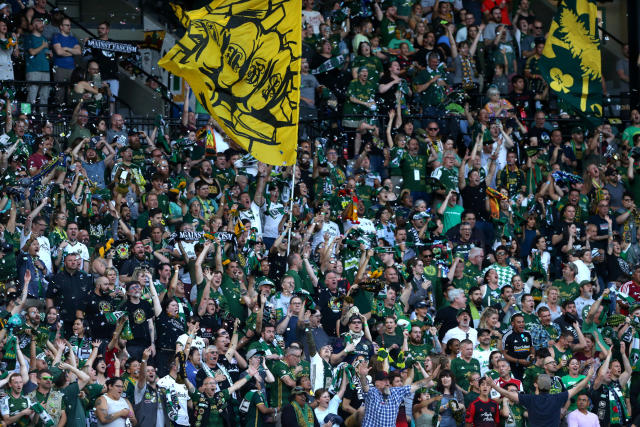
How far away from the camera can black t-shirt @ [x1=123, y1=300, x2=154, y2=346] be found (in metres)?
18.5

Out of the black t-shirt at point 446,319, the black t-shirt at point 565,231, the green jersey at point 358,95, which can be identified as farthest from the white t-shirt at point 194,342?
the black t-shirt at point 565,231

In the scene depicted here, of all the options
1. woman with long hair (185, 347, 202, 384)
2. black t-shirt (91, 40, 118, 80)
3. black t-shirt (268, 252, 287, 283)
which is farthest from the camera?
black t-shirt (91, 40, 118, 80)

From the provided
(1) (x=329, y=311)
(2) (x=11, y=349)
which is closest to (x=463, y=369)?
(1) (x=329, y=311)

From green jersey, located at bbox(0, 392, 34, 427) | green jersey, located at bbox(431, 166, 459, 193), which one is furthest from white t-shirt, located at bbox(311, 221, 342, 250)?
green jersey, located at bbox(0, 392, 34, 427)

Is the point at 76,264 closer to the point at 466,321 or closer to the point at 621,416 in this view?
the point at 466,321

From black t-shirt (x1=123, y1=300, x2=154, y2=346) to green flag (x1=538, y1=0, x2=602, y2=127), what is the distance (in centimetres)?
879

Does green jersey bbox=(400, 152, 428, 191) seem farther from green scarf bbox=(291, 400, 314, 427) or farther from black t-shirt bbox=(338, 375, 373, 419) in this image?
green scarf bbox=(291, 400, 314, 427)

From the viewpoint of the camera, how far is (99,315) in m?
18.6

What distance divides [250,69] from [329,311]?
3.27 metres

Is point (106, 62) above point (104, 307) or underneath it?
above

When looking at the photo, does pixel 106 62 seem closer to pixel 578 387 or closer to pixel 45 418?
pixel 45 418

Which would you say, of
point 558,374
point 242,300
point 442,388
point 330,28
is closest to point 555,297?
point 558,374

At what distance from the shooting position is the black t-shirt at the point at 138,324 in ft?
60.8

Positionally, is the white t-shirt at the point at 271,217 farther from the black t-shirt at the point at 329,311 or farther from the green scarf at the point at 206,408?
the green scarf at the point at 206,408
